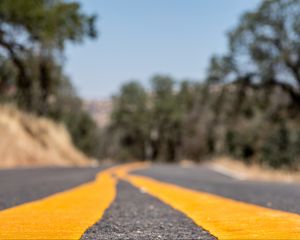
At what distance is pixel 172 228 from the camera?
2678mm

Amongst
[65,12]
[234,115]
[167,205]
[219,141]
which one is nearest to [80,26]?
[65,12]

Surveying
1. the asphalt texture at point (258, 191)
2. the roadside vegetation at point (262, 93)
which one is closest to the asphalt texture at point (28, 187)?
the asphalt texture at point (258, 191)

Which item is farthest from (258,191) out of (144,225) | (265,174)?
(265,174)

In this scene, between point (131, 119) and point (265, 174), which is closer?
point (265, 174)

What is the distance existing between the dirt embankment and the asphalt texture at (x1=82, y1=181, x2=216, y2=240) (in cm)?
1158

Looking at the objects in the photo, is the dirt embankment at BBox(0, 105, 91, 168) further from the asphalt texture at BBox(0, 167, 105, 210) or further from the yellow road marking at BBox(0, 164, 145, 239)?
the yellow road marking at BBox(0, 164, 145, 239)

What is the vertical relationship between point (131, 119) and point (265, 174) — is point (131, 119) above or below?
above

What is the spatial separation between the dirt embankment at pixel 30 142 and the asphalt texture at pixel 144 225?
11.6m

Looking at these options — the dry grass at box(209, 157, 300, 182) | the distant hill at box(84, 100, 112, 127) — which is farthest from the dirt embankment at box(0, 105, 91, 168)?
the distant hill at box(84, 100, 112, 127)

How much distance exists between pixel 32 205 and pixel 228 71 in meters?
24.4

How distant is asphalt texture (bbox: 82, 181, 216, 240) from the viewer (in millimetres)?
2346

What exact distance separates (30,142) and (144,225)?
633 inches

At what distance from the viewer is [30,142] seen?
18.2 m

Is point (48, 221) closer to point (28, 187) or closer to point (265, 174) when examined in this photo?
point (28, 187)
